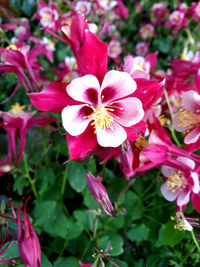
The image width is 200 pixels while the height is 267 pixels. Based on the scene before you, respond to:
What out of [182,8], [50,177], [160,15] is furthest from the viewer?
[160,15]

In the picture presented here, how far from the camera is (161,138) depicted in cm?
55

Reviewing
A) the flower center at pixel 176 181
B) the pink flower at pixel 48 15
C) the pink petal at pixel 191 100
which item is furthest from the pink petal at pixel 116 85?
the pink flower at pixel 48 15

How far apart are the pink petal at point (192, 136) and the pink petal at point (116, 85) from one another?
185 mm

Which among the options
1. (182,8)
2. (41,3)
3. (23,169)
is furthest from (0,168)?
(182,8)

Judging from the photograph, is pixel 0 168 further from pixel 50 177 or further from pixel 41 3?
pixel 41 3

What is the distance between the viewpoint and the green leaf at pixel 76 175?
2.21 ft

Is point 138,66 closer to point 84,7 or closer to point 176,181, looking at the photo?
point 176,181

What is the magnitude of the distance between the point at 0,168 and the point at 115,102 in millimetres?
408

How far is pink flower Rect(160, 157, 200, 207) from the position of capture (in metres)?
0.55

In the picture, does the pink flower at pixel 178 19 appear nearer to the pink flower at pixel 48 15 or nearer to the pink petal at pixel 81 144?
the pink flower at pixel 48 15

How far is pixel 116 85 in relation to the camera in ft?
1.56

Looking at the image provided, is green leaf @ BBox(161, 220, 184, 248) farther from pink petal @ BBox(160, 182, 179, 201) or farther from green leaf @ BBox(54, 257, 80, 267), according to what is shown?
green leaf @ BBox(54, 257, 80, 267)

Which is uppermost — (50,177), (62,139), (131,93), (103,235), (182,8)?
(182,8)

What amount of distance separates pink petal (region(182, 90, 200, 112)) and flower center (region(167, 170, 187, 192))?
162mm
